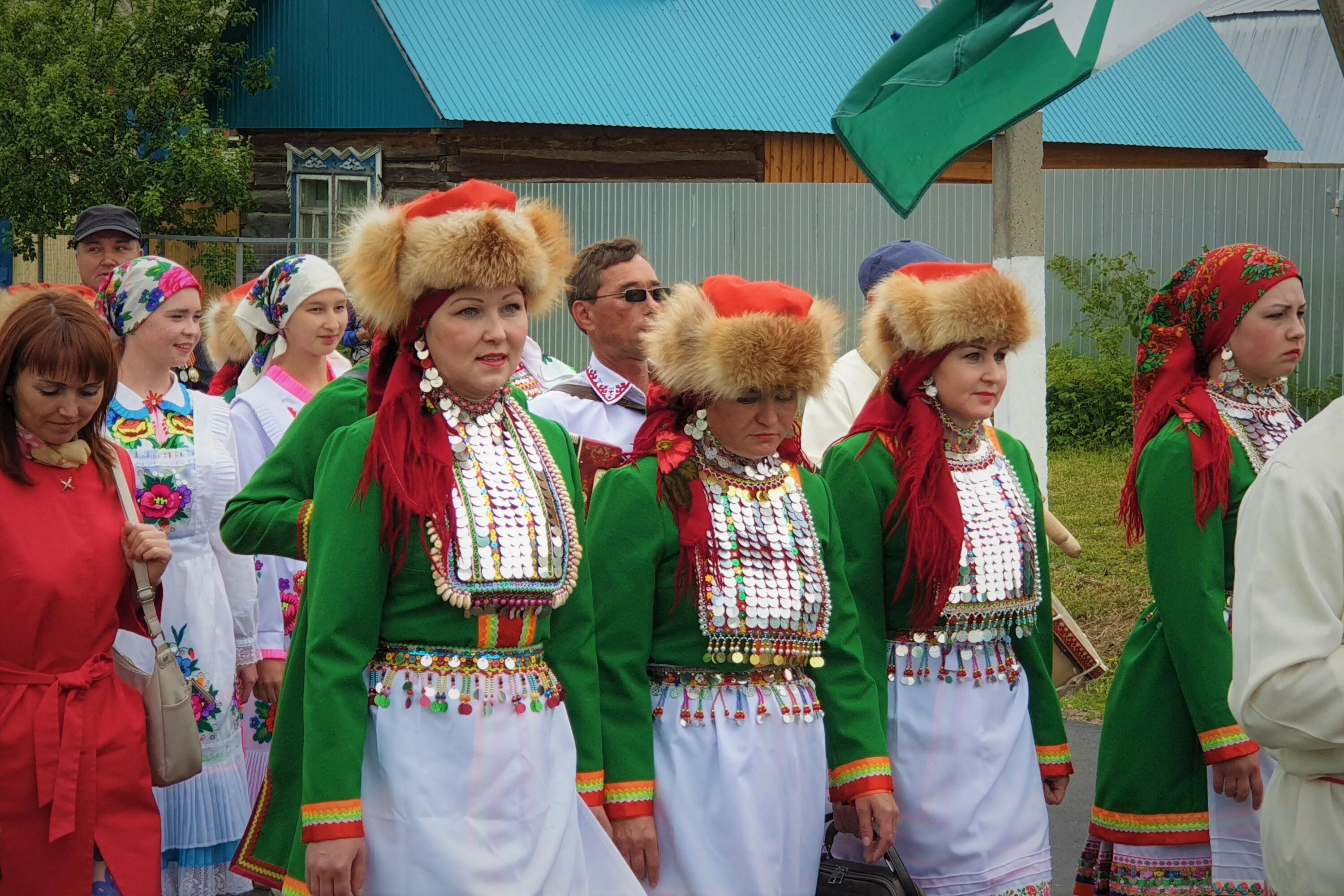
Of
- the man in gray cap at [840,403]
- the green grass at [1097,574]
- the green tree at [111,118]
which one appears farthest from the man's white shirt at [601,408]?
the green tree at [111,118]

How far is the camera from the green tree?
17.3m

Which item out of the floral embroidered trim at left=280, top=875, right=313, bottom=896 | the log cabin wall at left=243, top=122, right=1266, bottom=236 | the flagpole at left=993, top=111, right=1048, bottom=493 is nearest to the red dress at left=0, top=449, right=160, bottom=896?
the floral embroidered trim at left=280, top=875, right=313, bottom=896

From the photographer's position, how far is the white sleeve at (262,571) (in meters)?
5.55

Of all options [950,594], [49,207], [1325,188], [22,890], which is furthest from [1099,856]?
[49,207]

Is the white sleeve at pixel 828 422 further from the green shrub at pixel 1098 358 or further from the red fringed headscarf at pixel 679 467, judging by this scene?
the green shrub at pixel 1098 358

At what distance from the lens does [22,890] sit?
384cm

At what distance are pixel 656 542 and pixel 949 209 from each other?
513 inches

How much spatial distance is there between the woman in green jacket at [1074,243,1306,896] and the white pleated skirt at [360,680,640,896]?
6.50 feet

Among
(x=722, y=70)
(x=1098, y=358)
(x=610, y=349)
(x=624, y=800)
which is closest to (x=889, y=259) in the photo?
(x=610, y=349)

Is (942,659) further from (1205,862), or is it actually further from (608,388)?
(608,388)

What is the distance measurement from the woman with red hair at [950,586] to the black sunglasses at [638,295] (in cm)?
104

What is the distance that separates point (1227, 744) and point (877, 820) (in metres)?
1.16

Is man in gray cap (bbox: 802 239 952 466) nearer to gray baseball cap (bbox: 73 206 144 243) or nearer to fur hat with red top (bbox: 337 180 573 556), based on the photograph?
fur hat with red top (bbox: 337 180 573 556)

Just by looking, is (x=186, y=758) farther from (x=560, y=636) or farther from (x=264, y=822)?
(x=560, y=636)
